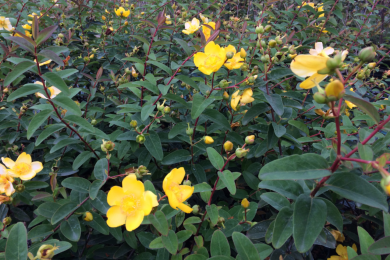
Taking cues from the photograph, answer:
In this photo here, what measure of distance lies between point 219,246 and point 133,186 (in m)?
0.34

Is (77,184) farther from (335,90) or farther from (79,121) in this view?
(335,90)

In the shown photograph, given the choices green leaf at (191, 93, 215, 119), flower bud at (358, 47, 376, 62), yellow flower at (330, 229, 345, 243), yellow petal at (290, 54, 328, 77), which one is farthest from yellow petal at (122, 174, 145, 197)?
yellow flower at (330, 229, 345, 243)

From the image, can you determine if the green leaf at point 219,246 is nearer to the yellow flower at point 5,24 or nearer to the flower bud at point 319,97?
the flower bud at point 319,97

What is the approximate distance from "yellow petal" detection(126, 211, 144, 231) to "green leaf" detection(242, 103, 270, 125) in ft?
1.98

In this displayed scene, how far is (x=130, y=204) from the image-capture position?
0.73m

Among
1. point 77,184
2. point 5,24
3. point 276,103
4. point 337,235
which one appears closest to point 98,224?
point 77,184

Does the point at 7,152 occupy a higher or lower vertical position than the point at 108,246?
higher

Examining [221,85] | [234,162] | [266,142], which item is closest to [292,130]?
[266,142]

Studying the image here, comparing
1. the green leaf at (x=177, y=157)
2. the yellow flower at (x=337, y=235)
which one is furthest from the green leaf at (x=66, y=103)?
the yellow flower at (x=337, y=235)

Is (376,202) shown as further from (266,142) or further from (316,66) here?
(266,142)

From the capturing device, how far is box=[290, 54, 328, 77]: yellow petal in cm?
58

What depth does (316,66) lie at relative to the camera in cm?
60

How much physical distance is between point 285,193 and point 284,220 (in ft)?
0.27

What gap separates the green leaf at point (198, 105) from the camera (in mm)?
986
